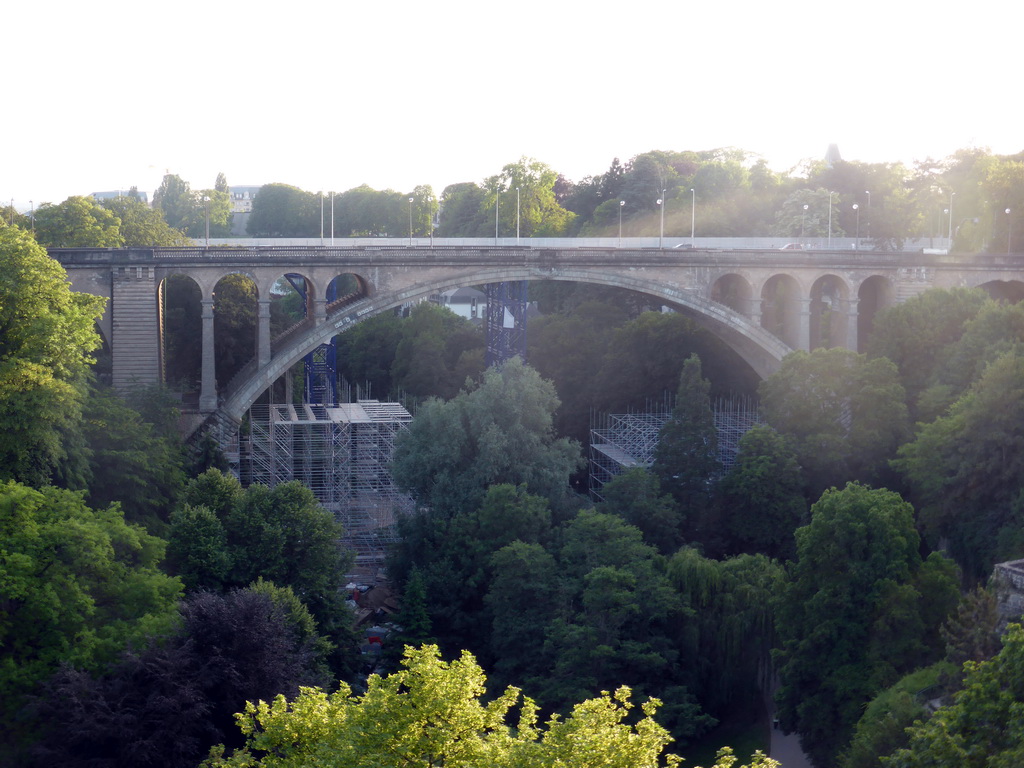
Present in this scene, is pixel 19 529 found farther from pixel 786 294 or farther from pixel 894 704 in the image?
pixel 786 294

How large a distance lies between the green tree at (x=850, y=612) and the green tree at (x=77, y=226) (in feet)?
101

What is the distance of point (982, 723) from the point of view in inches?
531

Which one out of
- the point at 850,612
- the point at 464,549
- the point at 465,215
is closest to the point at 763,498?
the point at 464,549

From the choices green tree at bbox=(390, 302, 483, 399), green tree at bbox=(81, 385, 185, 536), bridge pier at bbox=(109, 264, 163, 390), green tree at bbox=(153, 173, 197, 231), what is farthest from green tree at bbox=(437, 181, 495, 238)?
green tree at bbox=(81, 385, 185, 536)

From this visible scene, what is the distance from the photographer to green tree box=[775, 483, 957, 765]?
21.1m

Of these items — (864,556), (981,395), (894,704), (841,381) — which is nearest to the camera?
(894,704)

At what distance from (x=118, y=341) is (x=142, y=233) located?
54.6 feet

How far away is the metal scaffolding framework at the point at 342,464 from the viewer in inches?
1384

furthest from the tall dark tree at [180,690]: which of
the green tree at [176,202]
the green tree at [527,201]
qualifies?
the green tree at [176,202]

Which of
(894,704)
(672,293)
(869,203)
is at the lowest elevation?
(894,704)

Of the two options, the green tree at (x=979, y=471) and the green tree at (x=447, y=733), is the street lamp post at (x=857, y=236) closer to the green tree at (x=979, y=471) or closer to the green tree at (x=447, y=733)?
the green tree at (x=979, y=471)

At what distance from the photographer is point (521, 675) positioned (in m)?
24.8

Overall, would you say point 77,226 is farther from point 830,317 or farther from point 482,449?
point 830,317

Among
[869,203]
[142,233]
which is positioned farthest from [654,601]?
[869,203]
